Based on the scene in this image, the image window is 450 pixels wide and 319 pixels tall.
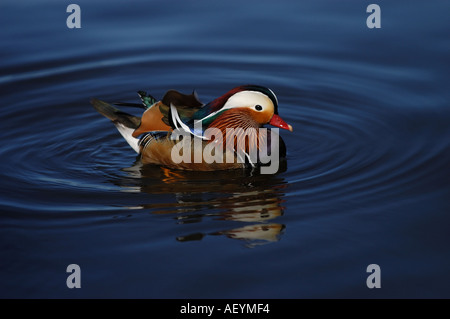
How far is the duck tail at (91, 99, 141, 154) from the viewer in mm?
8055

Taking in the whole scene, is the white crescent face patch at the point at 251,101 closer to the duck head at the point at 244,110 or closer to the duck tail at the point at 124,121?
the duck head at the point at 244,110

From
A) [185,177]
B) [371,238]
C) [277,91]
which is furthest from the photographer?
[277,91]

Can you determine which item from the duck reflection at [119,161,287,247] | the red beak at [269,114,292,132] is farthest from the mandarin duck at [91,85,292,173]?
the duck reflection at [119,161,287,247]

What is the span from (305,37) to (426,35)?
183 cm

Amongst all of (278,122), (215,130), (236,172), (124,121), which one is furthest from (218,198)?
(124,121)

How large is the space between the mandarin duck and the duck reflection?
6.2 inches

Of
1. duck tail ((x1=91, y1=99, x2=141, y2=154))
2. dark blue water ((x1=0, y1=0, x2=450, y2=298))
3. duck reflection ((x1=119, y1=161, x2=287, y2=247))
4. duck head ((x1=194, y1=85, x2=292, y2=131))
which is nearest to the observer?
dark blue water ((x1=0, y1=0, x2=450, y2=298))

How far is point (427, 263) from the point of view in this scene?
18.2 feet

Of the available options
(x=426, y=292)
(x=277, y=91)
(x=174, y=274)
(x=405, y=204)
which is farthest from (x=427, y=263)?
(x=277, y=91)

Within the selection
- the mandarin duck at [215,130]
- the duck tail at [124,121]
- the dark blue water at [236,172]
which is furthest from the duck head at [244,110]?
the duck tail at [124,121]

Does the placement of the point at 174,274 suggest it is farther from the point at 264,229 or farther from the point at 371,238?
the point at 371,238

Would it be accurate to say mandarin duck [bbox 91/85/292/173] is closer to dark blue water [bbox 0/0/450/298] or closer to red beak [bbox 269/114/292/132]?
red beak [bbox 269/114/292/132]

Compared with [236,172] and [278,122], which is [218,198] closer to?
[236,172]

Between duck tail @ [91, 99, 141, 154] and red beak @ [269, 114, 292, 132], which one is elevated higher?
duck tail @ [91, 99, 141, 154]
